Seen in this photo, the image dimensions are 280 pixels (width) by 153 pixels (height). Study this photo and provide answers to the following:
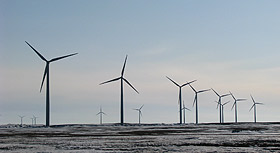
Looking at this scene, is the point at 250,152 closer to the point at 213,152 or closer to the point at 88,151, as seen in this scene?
the point at 213,152

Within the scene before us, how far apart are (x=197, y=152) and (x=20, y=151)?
398 inches

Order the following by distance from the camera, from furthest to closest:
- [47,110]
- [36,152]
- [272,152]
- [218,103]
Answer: [218,103] < [47,110] < [36,152] < [272,152]

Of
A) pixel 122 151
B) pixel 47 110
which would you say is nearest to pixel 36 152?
pixel 122 151

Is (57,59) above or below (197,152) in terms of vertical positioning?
above

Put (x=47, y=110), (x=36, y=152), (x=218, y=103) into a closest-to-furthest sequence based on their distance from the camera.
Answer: (x=36, y=152), (x=47, y=110), (x=218, y=103)

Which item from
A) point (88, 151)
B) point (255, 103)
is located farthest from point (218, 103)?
point (88, 151)

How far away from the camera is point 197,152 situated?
25.3 m

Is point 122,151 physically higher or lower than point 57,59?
lower

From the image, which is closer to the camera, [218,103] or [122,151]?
[122,151]

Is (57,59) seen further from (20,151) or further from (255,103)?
(255,103)

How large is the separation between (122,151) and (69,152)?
2.94 m

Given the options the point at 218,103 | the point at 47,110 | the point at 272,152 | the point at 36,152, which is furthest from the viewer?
the point at 218,103

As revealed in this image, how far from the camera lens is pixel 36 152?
26297mm

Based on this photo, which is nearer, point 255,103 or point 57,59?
point 57,59
